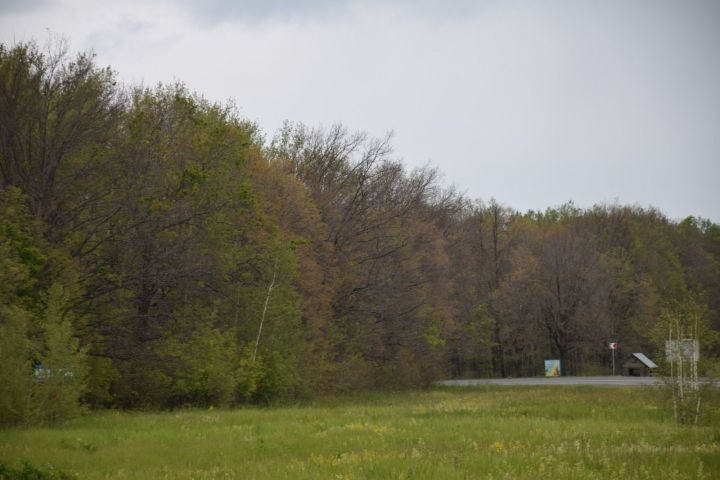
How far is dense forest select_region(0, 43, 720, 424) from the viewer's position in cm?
2438

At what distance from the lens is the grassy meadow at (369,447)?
11.1m

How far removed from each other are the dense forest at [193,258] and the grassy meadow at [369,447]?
3.10 metres

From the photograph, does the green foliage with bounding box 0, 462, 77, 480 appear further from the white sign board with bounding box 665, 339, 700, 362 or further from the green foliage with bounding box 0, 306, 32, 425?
the white sign board with bounding box 665, 339, 700, 362

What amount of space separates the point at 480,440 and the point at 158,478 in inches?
275

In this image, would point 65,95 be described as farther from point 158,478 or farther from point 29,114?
point 158,478

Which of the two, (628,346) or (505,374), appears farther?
(505,374)

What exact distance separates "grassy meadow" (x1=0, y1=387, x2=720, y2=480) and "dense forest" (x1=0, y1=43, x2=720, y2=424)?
3.10 m

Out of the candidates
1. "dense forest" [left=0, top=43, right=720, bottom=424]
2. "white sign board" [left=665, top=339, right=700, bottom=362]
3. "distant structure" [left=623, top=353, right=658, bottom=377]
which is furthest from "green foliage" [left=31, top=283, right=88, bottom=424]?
"distant structure" [left=623, top=353, right=658, bottom=377]

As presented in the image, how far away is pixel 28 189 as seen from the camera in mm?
27344

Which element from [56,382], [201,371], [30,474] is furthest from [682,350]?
[201,371]

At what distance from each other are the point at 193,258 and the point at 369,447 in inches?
758

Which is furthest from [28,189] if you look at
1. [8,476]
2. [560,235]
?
[560,235]

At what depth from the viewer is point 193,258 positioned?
105ft

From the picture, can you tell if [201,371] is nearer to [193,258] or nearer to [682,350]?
[193,258]
